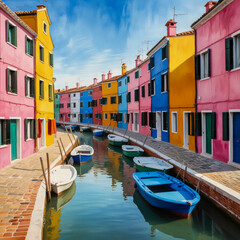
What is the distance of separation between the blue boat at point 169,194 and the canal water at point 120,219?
1.36 ft

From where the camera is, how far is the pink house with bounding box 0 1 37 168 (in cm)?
1071

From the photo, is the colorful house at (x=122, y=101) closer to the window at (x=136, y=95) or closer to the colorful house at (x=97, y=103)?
the window at (x=136, y=95)

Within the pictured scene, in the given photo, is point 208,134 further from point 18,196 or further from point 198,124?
point 18,196

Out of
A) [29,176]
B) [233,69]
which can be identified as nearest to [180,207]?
[29,176]

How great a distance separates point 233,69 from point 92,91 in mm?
37949

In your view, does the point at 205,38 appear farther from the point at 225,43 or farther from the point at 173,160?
the point at 173,160

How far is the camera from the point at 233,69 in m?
10.0

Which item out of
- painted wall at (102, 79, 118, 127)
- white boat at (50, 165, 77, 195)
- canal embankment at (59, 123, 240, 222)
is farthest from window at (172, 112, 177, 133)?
painted wall at (102, 79, 118, 127)

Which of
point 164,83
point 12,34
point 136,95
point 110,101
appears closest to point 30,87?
point 12,34

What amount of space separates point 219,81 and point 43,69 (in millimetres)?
11854

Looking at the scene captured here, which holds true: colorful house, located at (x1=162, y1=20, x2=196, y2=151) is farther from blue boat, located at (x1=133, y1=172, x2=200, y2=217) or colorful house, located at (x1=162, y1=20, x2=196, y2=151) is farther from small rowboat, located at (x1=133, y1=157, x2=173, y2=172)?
blue boat, located at (x1=133, y1=172, x2=200, y2=217)

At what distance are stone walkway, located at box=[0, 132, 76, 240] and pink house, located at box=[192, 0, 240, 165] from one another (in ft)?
27.4

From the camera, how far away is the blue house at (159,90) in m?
17.9

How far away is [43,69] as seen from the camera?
1639 cm
